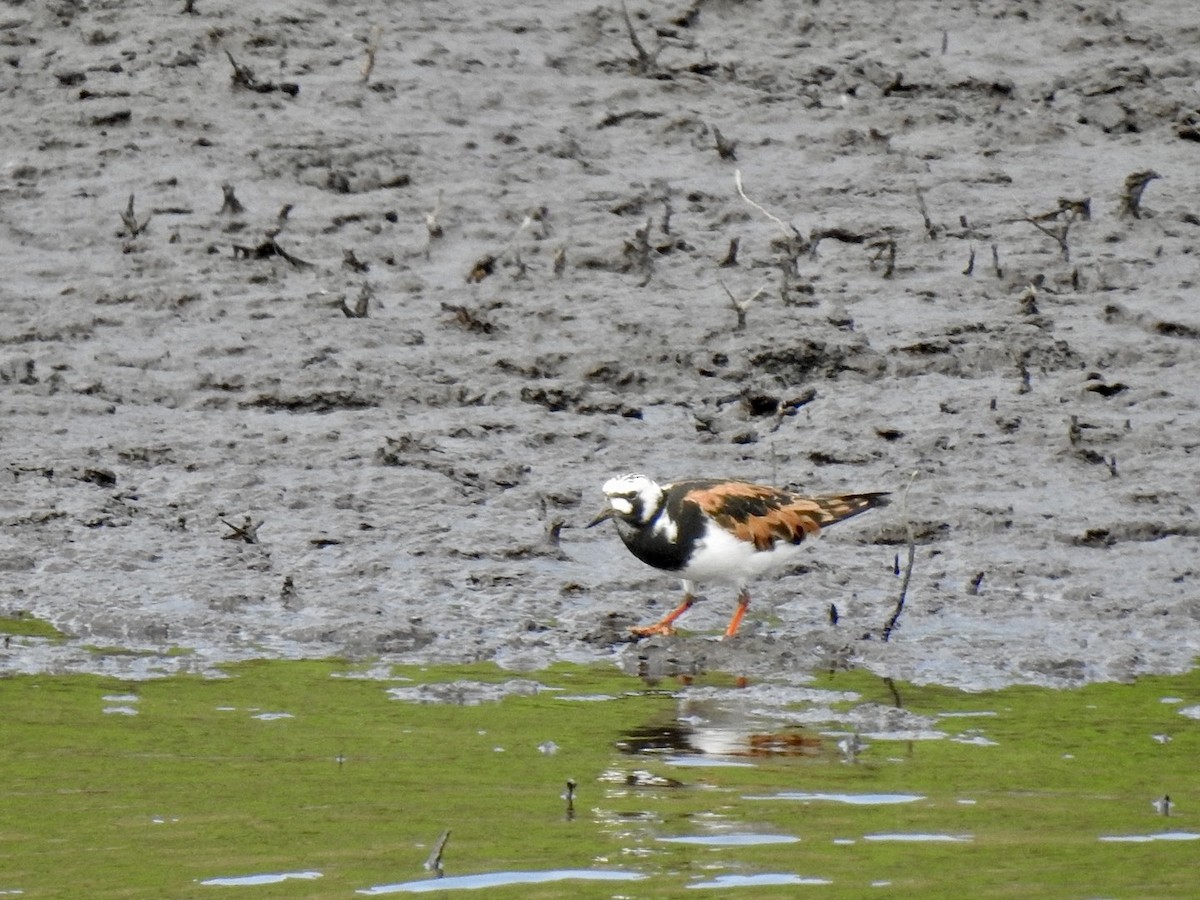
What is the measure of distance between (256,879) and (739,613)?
12.3ft

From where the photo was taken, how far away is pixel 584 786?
23.1 ft

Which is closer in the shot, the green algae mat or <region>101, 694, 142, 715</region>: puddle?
the green algae mat

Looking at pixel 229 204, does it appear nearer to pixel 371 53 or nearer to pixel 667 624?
pixel 371 53

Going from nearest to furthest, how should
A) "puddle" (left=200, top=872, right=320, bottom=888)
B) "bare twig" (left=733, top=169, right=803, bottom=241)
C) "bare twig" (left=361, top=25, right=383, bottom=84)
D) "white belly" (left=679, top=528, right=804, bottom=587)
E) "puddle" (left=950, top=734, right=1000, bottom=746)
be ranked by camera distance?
1. "puddle" (left=200, top=872, right=320, bottom=888)
2. "puddle" (left=950, top=734, right=1000, bottom=746)
3. "white belly" (left=679, top=528, right=804, bottom=587)
4. "bare twig" (left=733, top=169, right=803, bottom=241)
5. "bare twig" (left=361, top=25, right=383, bottom=84)

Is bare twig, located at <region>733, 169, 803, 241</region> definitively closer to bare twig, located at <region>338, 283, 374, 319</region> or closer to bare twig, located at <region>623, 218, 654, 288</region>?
bare twig, located at <region>623, 218, 654, 288</region>

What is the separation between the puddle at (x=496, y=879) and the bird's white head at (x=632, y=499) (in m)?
3.25

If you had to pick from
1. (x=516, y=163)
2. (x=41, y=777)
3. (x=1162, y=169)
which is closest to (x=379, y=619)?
(x=41, y=777)

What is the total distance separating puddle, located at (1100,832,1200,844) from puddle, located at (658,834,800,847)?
96 centimetres

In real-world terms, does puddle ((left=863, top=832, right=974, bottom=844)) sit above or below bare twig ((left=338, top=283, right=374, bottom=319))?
below

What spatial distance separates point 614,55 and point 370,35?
1.81 m

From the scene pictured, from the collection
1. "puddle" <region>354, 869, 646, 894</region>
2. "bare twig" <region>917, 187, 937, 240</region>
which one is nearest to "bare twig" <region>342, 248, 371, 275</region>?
"bare twig" <region>917, 187, 937, 240</region>

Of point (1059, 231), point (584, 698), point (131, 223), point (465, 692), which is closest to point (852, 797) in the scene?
point (584, 698)

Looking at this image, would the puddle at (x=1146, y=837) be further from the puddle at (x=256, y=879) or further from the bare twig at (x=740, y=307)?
the bare twig at (x=740, y=307)

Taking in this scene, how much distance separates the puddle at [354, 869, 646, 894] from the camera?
597 centimetres
